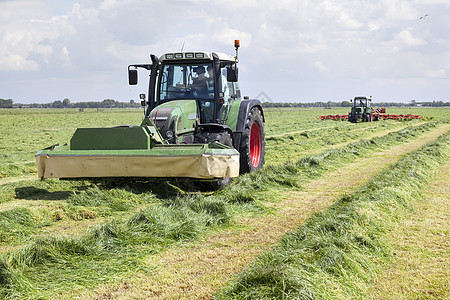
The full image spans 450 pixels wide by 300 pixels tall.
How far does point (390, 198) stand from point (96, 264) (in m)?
4.45

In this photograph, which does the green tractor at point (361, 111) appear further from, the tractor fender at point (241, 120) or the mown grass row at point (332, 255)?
the mown grass row at point (332, 255)

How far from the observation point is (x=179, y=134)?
8109 millimetres

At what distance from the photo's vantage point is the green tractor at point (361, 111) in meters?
37.4

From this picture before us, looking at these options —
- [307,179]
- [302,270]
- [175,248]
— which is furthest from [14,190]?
[302,270]

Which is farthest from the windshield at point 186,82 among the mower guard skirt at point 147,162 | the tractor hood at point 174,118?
the mower guard skirt at point 147,162

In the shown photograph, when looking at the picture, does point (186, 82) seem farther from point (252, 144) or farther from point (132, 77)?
point (252, 144)

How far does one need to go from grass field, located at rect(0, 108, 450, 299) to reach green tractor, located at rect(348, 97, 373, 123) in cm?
2939

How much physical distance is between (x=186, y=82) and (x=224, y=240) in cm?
462

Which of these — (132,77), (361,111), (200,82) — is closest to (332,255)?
(200,82)

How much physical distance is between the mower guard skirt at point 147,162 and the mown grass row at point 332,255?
1.78 meters

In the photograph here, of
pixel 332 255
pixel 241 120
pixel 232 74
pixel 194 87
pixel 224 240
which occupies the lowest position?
pixel 224 240

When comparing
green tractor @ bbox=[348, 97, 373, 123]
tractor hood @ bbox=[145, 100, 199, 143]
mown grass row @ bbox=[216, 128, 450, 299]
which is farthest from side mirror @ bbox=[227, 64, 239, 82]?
green tractor @ bbox=[348, 97, 373, 123]

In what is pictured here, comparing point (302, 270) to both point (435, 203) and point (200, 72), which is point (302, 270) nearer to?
point (435, 203)

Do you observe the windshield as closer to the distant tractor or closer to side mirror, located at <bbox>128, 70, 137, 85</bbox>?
side mirror, located at <bbox>128, 70, 137, 85</bbox>
